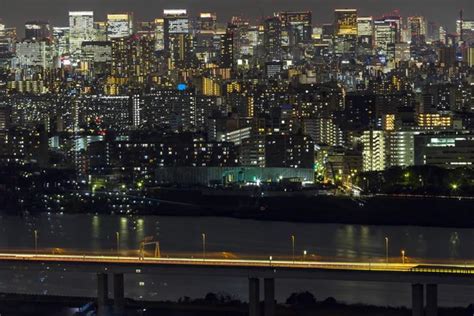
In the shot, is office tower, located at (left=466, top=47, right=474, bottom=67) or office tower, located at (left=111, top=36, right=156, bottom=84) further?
office tower, located at (left=466, top=47, right=474, bottom=67)

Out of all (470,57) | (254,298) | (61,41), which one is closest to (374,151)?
(254,298)

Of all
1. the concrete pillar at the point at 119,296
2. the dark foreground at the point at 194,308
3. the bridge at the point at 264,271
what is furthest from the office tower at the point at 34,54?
the concrete pillar at the point at 119,296

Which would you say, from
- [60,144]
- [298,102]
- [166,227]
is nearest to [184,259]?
[166,227]

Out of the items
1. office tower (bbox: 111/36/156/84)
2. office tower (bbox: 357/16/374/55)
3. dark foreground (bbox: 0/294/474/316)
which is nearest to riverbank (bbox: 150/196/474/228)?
dark foreground (bbox: 0/294/474/316)

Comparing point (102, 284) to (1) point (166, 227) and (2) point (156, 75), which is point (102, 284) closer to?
(1) point (166, 227)

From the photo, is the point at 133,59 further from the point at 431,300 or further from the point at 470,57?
the point at 431,300

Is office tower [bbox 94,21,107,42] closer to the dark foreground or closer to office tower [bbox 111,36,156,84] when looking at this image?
office tower [bbox 111,36,156,84]

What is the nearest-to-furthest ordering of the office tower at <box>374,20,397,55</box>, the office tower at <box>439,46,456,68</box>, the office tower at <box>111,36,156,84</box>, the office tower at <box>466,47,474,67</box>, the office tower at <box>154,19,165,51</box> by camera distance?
the office tower at <box>111,36,156,84</box>
the office tower at <box>439,46,456,68</box>
the office tower at <box>466,47,474,67</box>
the office tower at <box>154,19,165,51</box>
the office tower at <box>374,20,397,55</box>

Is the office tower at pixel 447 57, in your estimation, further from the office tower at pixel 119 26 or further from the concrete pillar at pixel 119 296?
the concrete pillar at pixel 119 296
